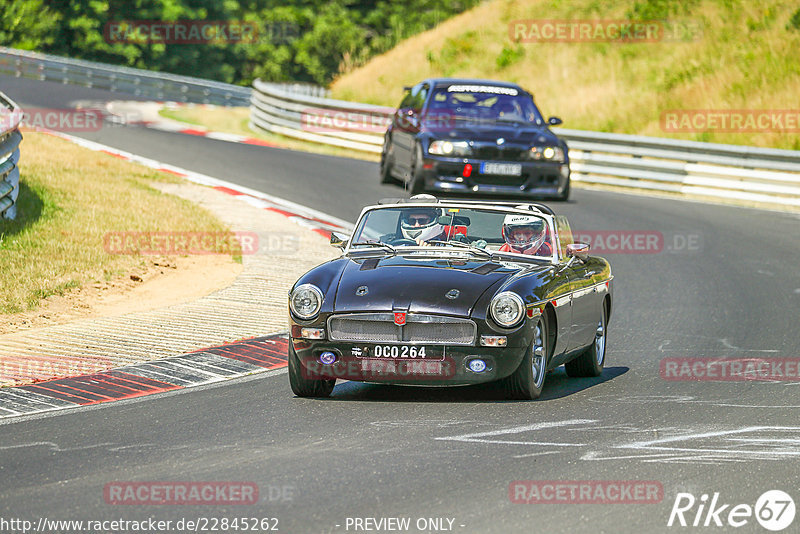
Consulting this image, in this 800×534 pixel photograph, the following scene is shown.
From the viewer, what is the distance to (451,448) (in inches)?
282

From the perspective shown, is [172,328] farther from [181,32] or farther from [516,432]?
[181,32]

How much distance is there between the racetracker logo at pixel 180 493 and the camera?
239 inches

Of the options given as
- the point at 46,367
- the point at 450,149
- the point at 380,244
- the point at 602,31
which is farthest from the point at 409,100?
the point at 602,31

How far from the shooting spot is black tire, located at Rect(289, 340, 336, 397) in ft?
28.0

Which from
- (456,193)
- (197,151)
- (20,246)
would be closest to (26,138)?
(197,151)

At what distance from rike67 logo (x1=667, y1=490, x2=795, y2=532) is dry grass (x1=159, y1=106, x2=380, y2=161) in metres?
20.4

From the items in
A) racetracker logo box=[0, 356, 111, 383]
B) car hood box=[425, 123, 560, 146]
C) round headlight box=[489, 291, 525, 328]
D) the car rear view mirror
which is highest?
car hood box=[425, 123, 560, 146]

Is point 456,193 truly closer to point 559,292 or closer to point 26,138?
point 26,138

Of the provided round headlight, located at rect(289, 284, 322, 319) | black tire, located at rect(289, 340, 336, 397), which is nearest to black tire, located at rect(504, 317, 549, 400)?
black tire, located at rect(289, 340, 336, 397)

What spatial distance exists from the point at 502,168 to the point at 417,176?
3.98ft

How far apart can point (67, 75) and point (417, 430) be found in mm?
35014

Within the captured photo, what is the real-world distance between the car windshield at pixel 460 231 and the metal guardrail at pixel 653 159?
13779 mm

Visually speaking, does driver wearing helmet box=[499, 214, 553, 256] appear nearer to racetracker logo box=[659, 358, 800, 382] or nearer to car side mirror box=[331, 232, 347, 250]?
car side mirror box=[331, 232, 347, 250]

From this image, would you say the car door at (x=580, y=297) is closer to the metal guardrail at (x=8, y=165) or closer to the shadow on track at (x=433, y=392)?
the shadow on track at (x=433, y=392)
